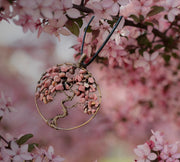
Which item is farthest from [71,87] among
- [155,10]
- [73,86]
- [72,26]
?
[155,10]

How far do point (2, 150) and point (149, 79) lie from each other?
148cm

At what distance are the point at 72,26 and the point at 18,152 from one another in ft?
1.46

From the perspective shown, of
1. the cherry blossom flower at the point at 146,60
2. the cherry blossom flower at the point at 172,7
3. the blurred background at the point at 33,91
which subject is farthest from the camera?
the blurred background at the point at 33,91

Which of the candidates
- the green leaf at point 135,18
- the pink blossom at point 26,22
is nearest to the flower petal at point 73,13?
the pink blossom at point 26,22

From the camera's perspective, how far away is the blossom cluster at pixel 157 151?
87 centimetres

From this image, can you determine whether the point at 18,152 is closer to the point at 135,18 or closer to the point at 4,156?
the point at 4,156

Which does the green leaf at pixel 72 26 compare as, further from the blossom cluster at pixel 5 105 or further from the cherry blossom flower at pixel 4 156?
the cherry blossom flower at pixel 4 156

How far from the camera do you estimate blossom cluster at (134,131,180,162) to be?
87 centimetres

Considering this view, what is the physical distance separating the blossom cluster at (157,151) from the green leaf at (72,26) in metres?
0.45

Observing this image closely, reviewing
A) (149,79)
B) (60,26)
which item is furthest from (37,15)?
(149,79)

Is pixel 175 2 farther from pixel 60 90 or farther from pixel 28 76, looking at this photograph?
pixel 28 76

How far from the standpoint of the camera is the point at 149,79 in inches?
81.2

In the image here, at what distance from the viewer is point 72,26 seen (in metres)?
0.86

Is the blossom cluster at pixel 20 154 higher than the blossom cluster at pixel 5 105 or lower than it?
lower
